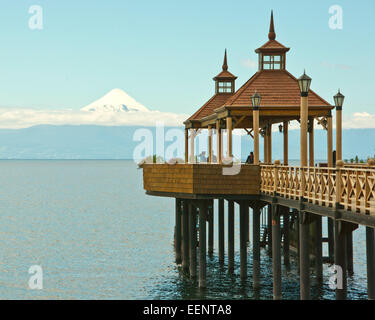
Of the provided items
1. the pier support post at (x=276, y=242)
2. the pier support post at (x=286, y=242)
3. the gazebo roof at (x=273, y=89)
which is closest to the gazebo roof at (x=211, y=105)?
the gazebo roof at (x=273, y=89)

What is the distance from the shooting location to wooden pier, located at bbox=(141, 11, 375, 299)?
18203 mm

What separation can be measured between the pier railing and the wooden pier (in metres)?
0.03

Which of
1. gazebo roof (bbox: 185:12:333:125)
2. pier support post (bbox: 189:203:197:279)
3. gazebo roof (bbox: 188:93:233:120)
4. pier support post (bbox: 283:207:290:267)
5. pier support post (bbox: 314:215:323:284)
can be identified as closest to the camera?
gazebo roof (bbox: 185:12:333:125)

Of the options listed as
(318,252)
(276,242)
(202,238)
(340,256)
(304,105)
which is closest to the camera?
(340,256)

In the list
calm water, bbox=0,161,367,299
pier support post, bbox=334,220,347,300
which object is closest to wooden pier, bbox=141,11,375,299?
pier support post, bbox=334,220,347,300

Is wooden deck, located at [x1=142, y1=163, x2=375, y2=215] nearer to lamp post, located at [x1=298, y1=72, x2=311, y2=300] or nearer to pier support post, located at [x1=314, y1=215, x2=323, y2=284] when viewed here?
lamp post, located at [x1=298, y1=72, x2=311, y2=300]

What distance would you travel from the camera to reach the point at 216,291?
29.1 meters

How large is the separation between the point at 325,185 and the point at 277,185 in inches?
194

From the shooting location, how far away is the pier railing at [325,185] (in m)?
16.3

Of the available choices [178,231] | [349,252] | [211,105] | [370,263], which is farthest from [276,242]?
[211,105]

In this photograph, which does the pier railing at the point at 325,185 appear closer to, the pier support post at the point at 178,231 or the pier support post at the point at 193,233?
the pier support post at the point at 193,233

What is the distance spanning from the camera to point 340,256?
63.6 feet

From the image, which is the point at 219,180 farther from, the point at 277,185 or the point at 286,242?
the point at 286,242
